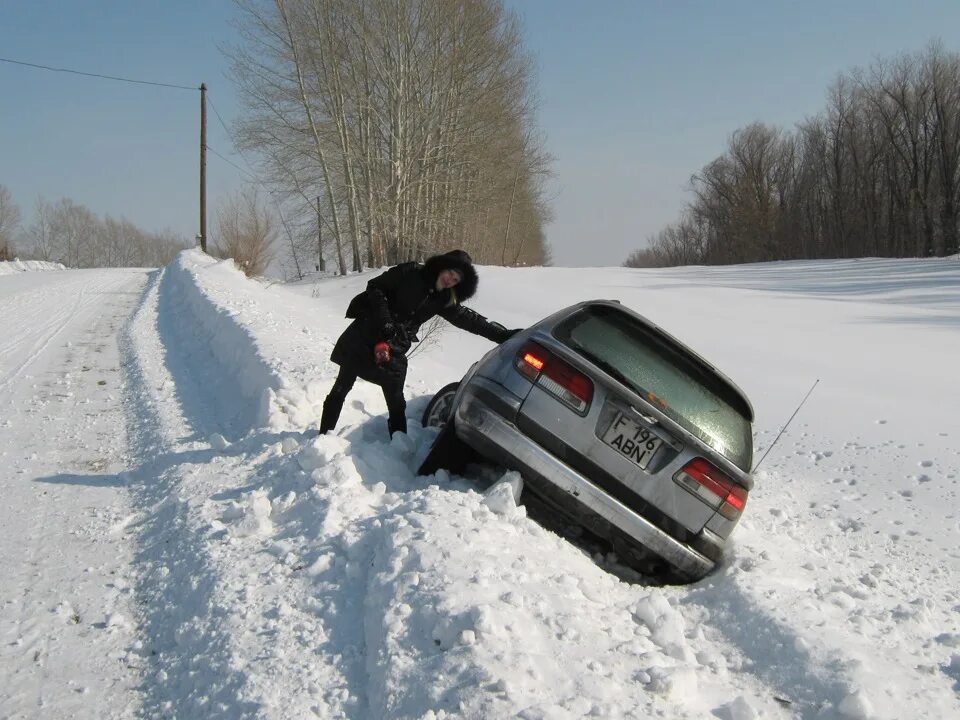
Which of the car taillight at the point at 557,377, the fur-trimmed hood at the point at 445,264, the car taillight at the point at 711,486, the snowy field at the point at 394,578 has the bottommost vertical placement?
the snowy field at the point at 394,578

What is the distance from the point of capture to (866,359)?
355 inches

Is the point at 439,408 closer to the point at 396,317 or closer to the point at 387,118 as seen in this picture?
the point at 396,317

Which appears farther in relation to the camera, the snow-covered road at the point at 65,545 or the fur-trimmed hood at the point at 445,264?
the fur-trimmed hood at the point at 445,264

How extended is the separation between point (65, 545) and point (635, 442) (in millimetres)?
2883

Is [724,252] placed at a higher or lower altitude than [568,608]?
higher

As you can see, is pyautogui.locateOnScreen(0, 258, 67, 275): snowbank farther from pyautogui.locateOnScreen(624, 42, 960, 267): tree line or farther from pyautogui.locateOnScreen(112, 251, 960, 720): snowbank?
pyautogui.locateOnScreen(624, 42, 960, 267): tree line

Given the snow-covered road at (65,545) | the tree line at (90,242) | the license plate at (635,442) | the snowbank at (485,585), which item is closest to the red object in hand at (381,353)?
the snowbank at (485,585)

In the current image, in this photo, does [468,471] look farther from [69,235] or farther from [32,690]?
[69,235]

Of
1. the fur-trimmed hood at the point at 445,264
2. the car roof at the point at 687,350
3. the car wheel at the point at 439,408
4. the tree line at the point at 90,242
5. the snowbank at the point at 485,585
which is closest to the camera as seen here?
the snowbank at the point at 485,585

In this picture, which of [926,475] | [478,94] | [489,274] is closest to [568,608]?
[926,475]

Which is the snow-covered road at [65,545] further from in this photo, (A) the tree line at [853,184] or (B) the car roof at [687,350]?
(A) the tree line at [853,184]

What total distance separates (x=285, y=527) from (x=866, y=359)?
26.1 feet

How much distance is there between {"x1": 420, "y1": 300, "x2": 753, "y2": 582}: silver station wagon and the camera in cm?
360

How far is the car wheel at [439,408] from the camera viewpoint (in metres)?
5.59
